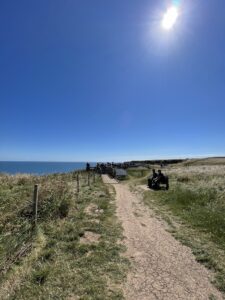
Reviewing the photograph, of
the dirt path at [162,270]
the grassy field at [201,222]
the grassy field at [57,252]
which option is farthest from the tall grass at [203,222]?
the grassy field at [57,252]

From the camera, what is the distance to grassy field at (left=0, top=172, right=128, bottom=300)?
16.9ft

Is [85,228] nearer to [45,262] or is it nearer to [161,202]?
[45,262]

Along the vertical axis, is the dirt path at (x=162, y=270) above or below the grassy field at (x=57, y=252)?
below

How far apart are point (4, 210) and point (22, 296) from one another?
616 cm

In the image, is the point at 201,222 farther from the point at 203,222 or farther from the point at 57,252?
the point at 57,252

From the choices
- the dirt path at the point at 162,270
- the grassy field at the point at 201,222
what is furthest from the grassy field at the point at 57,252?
the grassy field at the point at 201,222

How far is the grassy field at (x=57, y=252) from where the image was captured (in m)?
5.16

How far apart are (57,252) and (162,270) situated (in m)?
2.68

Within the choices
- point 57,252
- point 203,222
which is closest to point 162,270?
point 57,252

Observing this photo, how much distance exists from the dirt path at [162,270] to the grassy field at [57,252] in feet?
1.06

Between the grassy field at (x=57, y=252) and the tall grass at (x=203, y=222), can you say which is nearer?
the grassy field at (x=57, y=252)

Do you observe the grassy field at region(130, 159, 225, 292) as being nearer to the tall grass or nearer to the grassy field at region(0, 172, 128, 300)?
the tall grass

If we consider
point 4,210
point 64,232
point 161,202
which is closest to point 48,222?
point 64,232

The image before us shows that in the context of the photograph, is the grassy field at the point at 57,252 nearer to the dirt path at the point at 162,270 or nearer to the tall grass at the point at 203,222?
the dirt path at the point at 162,270
